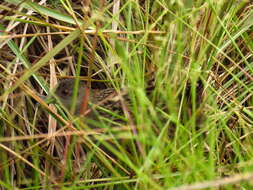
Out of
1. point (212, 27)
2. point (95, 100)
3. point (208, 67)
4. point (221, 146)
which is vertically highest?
point (212, 27)

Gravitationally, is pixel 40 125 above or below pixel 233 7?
below

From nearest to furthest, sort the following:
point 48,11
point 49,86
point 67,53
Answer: point 48,11 < point 49,86 < point 67,53

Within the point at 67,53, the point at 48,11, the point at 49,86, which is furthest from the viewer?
the point at 67,53

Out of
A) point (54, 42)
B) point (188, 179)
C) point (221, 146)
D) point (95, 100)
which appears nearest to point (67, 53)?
point (54, 42)

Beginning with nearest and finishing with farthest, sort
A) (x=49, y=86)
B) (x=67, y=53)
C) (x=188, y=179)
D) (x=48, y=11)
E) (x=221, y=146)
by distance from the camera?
(x=188, y=179) → (x=221, y=146) → (x=48, y=11) → (x=49, y=86) → (x=67, y=53)

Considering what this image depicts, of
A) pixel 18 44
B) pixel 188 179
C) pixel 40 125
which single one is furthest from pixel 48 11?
pixel 188 179

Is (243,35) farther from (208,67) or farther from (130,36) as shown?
(130,36)

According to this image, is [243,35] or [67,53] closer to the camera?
[243,35]

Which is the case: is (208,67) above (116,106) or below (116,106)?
above

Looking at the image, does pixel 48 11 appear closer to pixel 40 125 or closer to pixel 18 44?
pixel 18 44
